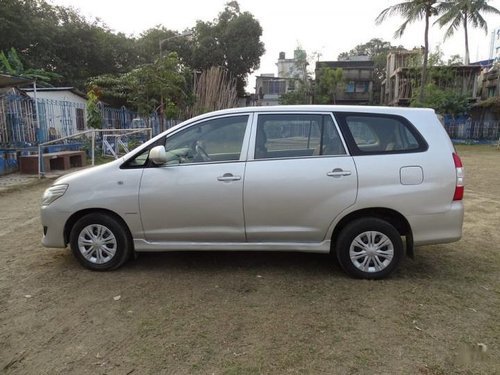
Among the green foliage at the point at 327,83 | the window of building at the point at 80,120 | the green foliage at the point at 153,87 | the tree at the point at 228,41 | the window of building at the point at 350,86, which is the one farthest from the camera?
the window of building at the point at 350,86

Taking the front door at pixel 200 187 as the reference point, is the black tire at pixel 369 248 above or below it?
below

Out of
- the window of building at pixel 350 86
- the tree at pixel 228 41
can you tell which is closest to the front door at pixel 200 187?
the tree at pixel 228 41

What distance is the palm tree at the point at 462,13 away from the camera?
29391mm

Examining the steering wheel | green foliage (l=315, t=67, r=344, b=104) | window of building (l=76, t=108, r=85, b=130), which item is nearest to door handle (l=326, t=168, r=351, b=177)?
the steering wheel

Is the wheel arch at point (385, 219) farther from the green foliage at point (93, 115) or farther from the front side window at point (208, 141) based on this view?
the green foliage at point (93, 115)

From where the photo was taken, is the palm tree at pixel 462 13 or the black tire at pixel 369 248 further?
the palm tree at pixel 462 13

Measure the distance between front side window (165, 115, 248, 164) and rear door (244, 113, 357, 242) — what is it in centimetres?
19

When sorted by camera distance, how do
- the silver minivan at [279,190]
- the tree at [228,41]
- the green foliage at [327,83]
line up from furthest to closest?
the tree at [228,41]
the green foliage at [327,83]
the silver minivan at [279,190]

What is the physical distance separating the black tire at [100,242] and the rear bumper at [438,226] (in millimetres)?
2908

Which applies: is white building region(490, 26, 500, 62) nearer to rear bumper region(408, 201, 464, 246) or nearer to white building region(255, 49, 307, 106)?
white building region(255, 49, 307, 106)

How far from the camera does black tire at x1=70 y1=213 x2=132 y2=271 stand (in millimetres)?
4379

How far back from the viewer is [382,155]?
4.14 m

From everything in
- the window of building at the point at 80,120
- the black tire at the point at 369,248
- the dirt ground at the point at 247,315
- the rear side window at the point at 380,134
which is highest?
the window of building at the point at 80,120

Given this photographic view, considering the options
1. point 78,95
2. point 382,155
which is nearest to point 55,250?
point 382,155
